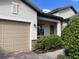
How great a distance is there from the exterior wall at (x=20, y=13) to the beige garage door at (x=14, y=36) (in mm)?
376

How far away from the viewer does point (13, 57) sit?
36.5 feet

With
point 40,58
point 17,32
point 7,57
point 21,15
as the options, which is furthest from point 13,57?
point 21,15

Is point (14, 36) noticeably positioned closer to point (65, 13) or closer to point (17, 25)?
point (17, 25)

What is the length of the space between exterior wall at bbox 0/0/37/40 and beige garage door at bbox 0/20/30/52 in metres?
0.38

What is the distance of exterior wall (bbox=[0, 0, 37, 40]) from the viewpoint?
12.8 metres

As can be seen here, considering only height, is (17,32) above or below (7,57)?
above

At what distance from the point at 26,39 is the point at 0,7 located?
3.75 m

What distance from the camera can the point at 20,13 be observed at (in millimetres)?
14219

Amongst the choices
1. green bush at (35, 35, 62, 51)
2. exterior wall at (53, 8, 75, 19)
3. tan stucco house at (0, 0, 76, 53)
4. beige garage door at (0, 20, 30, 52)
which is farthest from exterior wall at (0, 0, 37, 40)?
exterior wall at (53, 8, 75, 19)

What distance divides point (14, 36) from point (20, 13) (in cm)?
194

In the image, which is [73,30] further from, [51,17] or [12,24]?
[51,17]

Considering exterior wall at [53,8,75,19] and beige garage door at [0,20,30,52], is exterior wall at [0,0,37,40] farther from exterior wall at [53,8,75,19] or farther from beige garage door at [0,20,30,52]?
exterior wall at [53,8,75,19]

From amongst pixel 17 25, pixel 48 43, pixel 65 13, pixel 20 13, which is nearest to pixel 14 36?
pixel 17 25

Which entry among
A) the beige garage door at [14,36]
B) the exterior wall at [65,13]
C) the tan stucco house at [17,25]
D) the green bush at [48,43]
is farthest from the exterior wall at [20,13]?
the exterior wall at [65,13]
